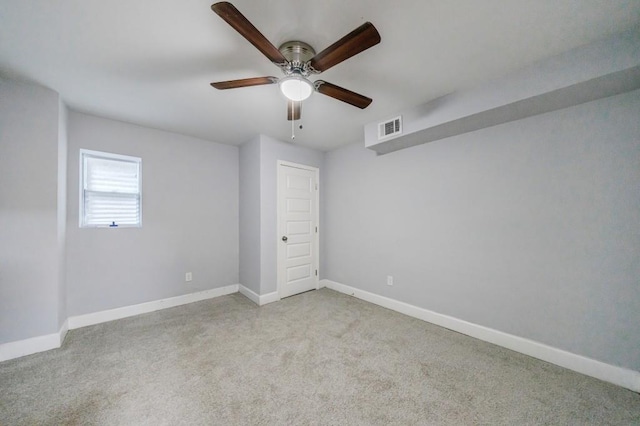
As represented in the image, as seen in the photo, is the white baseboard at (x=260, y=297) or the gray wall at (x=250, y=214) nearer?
the white baseboard at (x=260, y=297)

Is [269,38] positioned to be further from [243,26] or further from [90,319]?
[90,319]

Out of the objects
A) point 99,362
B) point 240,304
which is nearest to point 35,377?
point 99,362

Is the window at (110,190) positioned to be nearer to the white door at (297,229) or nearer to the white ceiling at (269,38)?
the white ceiling at (269,38)

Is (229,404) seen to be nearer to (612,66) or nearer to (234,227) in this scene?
(234,227)

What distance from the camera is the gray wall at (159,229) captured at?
2.72 metres

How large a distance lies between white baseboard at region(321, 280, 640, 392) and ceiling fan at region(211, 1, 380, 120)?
258cm

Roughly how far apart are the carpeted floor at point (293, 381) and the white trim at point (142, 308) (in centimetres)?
17

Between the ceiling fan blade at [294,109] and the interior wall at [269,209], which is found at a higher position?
the ceiling fan blade at [294,109]

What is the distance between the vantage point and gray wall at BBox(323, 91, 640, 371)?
5.86ft

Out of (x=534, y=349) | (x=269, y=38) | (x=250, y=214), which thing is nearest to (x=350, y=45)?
(x=269, y=38)

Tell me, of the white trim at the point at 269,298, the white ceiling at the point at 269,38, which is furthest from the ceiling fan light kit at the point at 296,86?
the white trim at the point at 269,298

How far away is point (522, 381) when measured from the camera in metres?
1.79

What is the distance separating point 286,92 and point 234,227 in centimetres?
283

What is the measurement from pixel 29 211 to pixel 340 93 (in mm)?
3109
